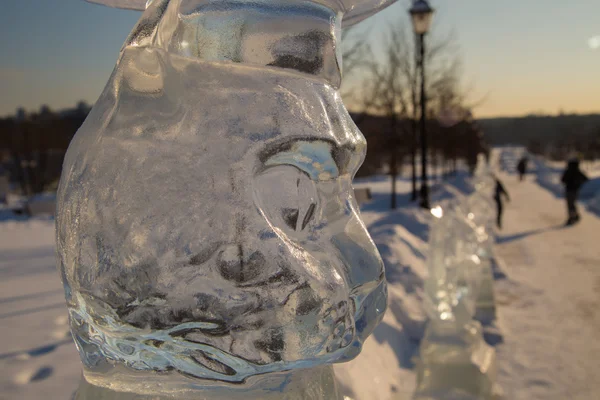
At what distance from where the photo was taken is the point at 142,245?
801 millimetres

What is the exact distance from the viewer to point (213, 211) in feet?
2.65

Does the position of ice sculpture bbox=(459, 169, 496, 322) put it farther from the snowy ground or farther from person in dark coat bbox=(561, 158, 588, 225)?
person in dark coat bbox=(561, 158, 588, 225)

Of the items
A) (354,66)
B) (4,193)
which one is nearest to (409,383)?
(354,66)

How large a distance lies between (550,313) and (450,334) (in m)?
2.71

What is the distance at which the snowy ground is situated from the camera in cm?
314

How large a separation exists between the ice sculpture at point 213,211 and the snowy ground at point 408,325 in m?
2.15

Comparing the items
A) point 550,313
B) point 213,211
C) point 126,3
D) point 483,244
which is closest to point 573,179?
point 483,244

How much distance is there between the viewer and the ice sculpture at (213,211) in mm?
806

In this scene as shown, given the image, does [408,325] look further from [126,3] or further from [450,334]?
[126,3]

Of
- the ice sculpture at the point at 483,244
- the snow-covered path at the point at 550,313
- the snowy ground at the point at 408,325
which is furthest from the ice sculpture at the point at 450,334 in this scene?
the ice sculpture at the point at 483,244

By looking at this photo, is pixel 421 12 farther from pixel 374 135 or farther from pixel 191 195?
pixel 191 195

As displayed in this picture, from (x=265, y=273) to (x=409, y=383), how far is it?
3586 mm

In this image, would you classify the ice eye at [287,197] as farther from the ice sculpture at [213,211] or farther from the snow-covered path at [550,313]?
the snow-covered path at [550,313]

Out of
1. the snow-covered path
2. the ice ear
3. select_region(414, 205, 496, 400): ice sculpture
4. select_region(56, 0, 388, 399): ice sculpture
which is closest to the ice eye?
select_region(56, 0, 388, 399): ice sculpture
